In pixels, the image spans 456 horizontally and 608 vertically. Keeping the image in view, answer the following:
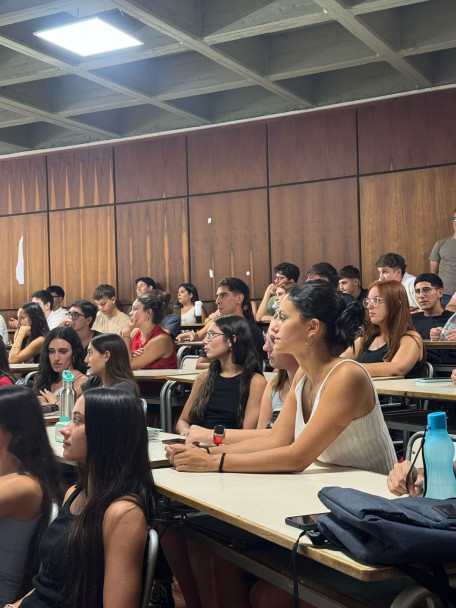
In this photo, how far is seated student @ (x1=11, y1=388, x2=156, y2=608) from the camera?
1849mm

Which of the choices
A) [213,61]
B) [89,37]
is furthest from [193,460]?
[213,61]

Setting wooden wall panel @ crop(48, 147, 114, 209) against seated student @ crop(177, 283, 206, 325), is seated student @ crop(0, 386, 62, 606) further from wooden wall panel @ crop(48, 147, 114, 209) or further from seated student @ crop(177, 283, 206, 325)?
wooden wall panel @ crop(48, 147, 114, 209)

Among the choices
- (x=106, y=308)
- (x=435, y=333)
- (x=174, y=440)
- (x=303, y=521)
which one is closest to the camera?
(x=303, y=521)

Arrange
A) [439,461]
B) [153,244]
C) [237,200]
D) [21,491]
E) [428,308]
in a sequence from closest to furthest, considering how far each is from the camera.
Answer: [439,461] < [21,491] < [428,308] < [237,200] < [153,244]

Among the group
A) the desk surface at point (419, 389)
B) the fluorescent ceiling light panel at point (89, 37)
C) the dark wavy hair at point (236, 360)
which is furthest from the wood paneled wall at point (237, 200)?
the dark wavy hair at point (236, 360)

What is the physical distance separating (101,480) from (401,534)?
0.87 metres

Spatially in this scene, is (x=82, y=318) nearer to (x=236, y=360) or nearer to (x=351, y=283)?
(x=236, y=360)

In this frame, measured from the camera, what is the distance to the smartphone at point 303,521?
1607 mm

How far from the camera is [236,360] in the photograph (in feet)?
12.5

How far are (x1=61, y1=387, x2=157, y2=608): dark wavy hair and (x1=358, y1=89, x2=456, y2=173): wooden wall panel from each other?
686cm

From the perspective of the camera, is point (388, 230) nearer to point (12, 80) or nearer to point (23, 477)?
point (12, 80)

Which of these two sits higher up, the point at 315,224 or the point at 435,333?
the point at 315,224

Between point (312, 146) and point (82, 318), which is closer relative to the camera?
point (82, 318)

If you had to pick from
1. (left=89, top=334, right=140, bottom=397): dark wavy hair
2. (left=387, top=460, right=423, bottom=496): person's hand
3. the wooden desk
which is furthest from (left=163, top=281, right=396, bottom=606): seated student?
(left=89, top=334, right=140, bottom=397): dark wavy hair
